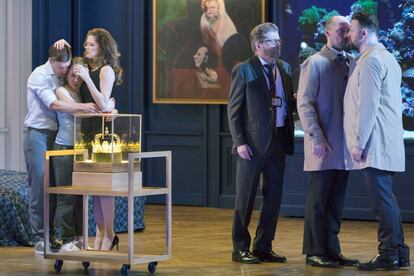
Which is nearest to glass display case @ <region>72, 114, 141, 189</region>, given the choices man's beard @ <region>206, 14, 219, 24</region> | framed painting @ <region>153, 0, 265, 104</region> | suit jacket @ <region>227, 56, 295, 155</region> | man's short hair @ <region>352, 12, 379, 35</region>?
suit jacket @ <region>227, 56, 295, 155</region>

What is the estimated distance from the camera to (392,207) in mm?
5738

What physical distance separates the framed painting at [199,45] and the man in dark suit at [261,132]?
3.20 metres

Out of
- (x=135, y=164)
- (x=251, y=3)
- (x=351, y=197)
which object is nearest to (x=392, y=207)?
(x=135, y=164)

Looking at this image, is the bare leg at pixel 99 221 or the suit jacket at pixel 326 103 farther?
the bare leg at pixel 99 221

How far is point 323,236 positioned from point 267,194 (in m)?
0.42

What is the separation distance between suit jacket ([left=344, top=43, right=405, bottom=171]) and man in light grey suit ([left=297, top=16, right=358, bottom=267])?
121mm

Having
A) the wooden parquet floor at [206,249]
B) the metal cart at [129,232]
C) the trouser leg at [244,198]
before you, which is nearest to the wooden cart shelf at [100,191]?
the metal cart at [129,232]

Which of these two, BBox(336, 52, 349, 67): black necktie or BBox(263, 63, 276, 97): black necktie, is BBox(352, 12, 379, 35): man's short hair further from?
BBox(263, 63, 276, 97): black necktie

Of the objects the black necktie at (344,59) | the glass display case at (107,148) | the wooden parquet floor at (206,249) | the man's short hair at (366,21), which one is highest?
the man's short hair at (366,21)

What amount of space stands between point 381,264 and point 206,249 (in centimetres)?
138

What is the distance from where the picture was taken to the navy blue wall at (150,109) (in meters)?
9.72

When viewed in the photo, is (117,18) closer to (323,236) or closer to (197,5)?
(197,5)

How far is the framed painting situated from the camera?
9359 millimetres

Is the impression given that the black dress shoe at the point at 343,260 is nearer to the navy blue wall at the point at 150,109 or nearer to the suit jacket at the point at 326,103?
the suit jacket at the point at 326,103
